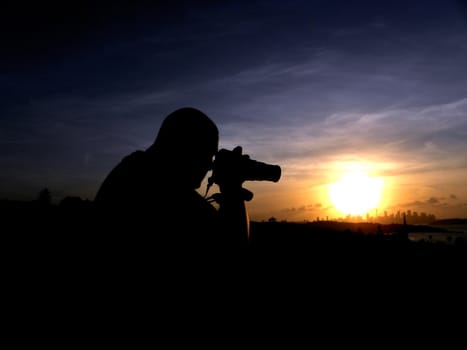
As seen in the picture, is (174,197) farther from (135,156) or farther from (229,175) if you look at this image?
(229,175)

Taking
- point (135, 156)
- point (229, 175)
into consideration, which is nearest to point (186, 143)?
point (135, 156)

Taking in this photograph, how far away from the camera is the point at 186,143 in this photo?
1.90 meters

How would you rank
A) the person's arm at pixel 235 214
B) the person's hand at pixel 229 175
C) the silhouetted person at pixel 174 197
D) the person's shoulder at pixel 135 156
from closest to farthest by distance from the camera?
1. the silhouetted person at pixel 174 197
2. the person's shoulder at pixel 135 156
3. the person's arm at pixel 235 214
4. the person's hand at pixel 229 175

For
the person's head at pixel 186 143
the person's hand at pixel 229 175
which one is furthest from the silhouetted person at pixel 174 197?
the person's hand at pixel 229 175

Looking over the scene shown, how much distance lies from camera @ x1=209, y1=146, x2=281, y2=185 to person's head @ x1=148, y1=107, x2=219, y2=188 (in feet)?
0.85

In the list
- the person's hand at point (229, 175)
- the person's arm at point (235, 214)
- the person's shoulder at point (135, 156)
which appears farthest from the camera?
the person's hand at point (229, 175)

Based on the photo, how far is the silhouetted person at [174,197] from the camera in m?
1.67

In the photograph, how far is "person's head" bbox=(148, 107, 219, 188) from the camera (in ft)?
6.17

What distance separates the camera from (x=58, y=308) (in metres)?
1.64

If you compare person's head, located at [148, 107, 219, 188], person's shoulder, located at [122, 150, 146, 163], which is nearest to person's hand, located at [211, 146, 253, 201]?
person's head, located at [148, 107, 219, 188]

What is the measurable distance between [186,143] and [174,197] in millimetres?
345

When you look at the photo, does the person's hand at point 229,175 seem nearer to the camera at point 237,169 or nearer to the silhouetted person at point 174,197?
the camera at point 237,169

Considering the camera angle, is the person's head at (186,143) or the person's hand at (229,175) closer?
the person's head at (186,143)

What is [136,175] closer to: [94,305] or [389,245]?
[94,305]
